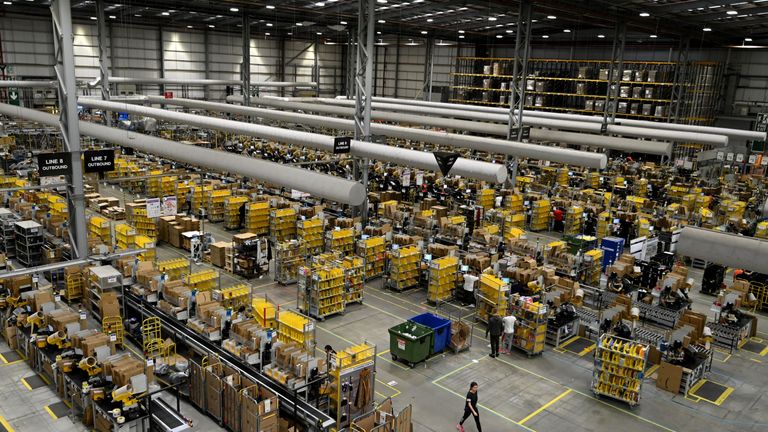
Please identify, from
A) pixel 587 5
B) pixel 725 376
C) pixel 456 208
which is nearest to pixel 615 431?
pixel 725 376

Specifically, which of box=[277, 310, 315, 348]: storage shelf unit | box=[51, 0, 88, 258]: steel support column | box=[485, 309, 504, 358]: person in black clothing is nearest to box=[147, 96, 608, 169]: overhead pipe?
box=[485, 309, 504, 358]: person in black clothing

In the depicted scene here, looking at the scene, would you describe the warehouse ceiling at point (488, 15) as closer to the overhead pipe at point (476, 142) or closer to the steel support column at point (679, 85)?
the steel support column at point (679, 85)

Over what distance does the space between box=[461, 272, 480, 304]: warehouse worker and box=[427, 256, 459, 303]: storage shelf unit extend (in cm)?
44

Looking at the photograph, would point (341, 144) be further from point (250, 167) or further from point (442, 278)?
point (442, 278)

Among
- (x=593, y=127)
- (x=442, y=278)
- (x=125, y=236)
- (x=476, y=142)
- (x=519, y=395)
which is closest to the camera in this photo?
(x=519, y=395)

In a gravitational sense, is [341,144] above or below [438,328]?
above

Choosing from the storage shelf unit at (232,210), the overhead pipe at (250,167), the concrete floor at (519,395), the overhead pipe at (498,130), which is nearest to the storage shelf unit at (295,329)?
the concrete floor at (519,395)

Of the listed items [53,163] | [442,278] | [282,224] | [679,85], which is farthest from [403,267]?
[679,85]

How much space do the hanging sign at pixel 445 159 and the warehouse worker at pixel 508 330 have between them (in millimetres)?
4145

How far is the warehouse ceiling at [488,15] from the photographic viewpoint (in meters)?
29.8

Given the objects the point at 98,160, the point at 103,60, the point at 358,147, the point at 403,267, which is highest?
the point at 103,60

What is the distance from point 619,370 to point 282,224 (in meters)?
14.0

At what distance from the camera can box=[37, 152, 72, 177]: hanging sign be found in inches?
502

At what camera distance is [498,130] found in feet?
101
